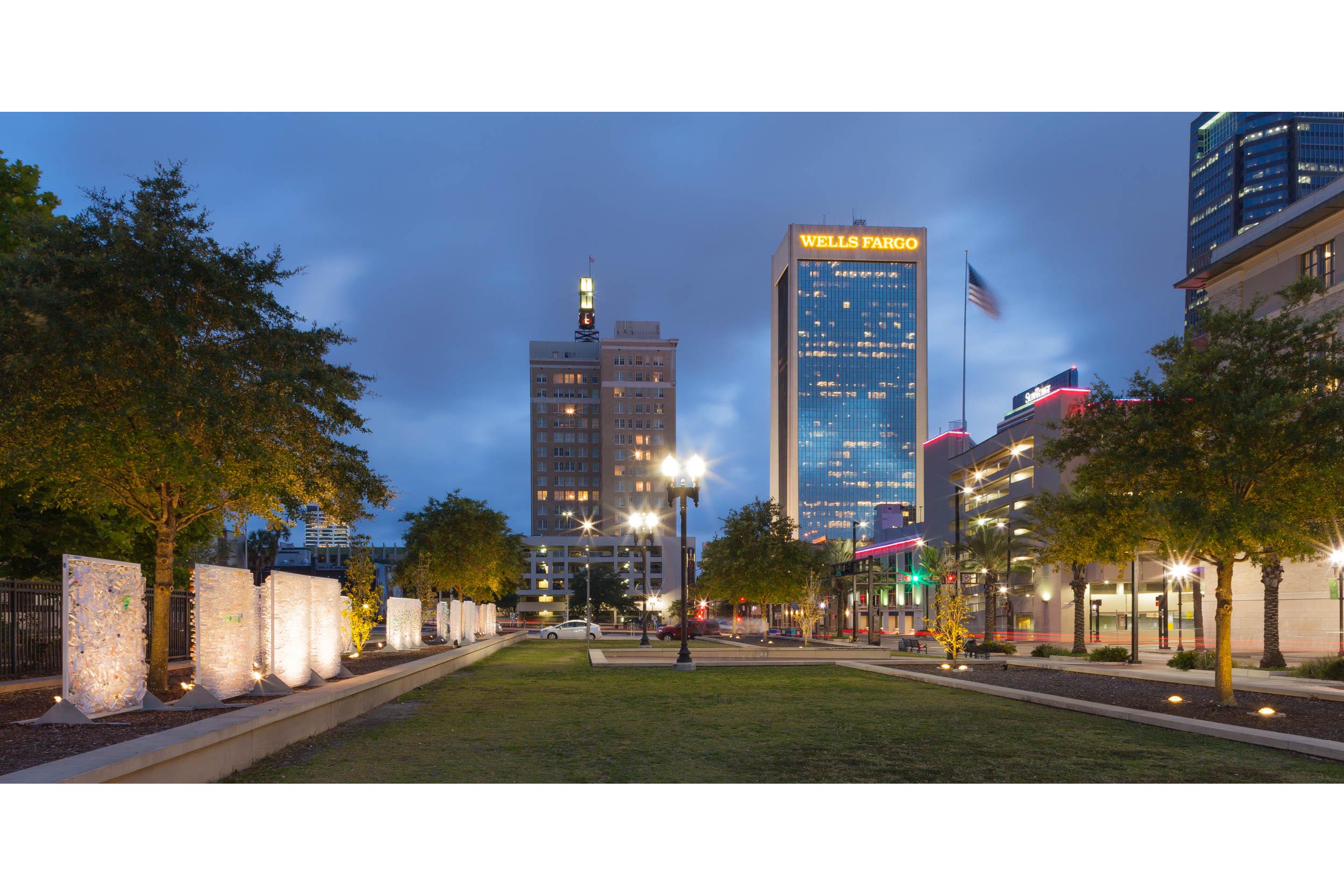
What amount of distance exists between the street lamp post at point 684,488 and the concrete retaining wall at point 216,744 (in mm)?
12465

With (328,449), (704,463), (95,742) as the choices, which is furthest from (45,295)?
(704,463)

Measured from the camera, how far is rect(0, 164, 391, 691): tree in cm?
1270

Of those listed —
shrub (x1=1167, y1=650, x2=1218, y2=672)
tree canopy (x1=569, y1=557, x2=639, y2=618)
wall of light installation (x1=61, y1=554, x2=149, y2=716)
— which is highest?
wall of light installation (x1=61, y1=554, x2=149, y2=716)

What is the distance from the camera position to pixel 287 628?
51.9 ft

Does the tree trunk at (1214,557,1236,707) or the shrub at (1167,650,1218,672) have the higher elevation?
the tree trunk at (1214,557,1236,707)

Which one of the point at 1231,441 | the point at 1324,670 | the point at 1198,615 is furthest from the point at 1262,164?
the point at 1231,441

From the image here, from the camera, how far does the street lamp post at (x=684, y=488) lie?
27.9 m

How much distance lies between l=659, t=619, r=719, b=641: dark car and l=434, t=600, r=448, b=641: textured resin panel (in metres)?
17.9

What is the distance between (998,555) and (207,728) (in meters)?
51.3

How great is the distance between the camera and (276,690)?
14.6 metres

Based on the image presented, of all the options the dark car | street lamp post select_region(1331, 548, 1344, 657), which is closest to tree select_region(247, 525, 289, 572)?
the dark car

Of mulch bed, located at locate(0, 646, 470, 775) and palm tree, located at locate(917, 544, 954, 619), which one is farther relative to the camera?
palm tree, located at locate(917, 544, 954, 619)

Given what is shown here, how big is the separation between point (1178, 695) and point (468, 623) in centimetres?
3064

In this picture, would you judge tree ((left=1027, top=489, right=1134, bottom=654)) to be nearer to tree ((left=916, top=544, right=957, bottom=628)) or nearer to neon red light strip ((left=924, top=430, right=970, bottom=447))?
tree ((left=916, top=544, right=957, bottom=628))
